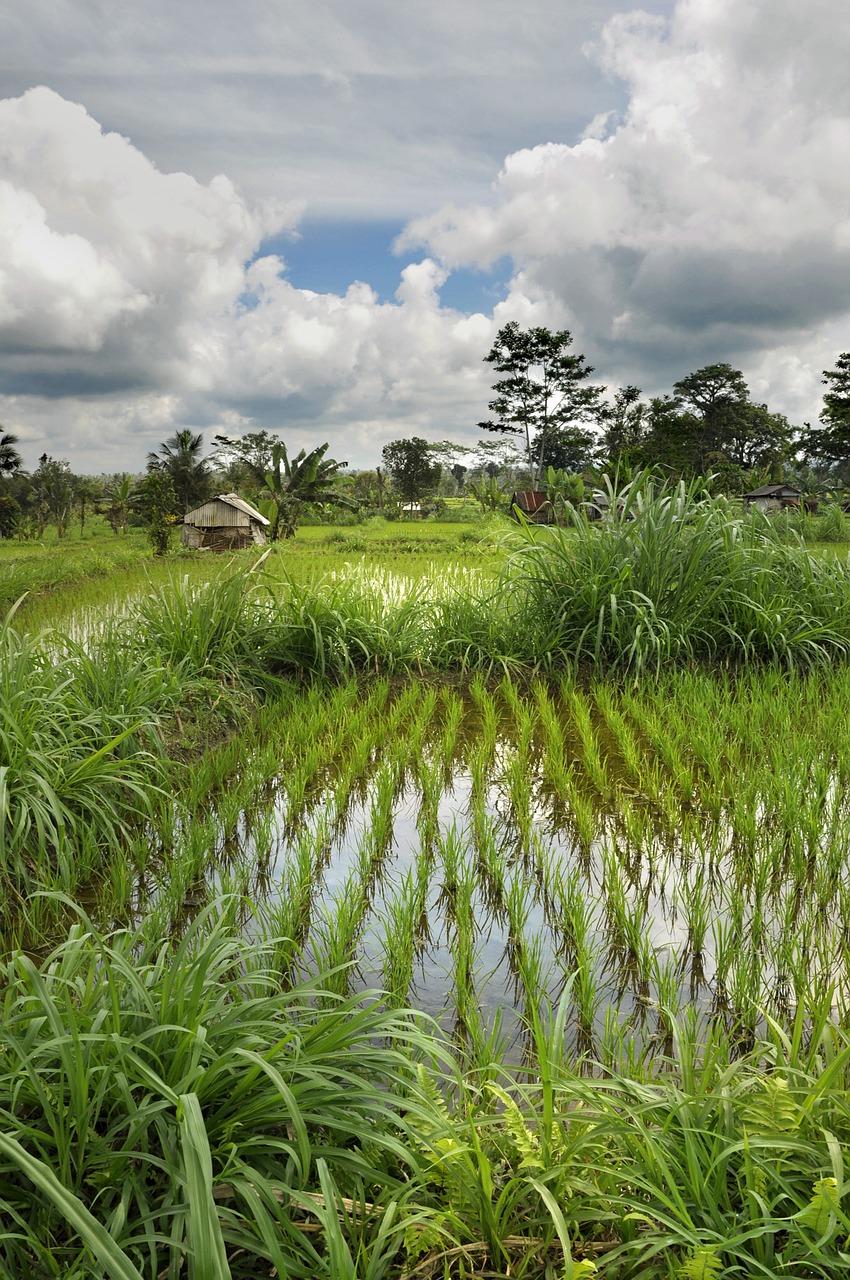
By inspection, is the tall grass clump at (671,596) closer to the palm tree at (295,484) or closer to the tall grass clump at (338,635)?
the tall grass clump at (338,635)

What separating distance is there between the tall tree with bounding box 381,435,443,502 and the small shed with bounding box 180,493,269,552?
23532 mm

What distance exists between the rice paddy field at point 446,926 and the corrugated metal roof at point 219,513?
16.4m

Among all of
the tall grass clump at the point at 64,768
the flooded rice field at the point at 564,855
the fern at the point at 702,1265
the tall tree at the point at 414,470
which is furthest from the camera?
the tall tree at the point at 414,470

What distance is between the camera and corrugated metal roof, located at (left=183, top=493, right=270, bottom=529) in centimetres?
2108

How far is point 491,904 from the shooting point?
243 centimetres

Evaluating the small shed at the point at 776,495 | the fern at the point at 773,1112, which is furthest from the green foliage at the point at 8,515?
the fern at the point at 773,1112

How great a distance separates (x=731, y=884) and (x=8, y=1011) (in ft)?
7.01

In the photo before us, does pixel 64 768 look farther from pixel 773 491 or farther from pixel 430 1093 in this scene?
pixel 773 491

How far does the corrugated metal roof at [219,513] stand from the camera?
69.2 feet

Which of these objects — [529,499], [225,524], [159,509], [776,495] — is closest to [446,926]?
[225,524]

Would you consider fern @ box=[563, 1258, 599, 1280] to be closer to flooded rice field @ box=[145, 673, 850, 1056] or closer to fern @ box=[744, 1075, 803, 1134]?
fern @ box=[744, 1075, 803, 1134]

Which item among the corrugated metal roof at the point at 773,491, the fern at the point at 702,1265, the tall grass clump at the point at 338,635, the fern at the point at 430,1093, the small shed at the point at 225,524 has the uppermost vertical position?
the corrugated metal roof at the point at 773,491

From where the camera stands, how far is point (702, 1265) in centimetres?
97

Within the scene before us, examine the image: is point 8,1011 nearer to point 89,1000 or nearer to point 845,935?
point 89,1000
